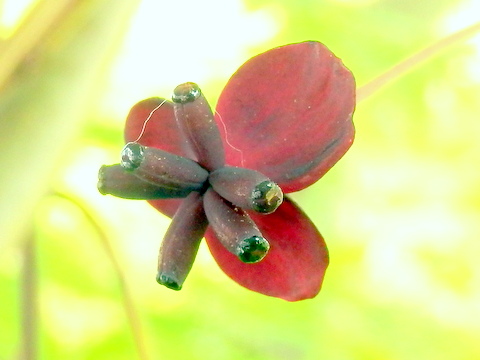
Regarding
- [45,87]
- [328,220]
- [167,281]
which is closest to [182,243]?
[167,281]

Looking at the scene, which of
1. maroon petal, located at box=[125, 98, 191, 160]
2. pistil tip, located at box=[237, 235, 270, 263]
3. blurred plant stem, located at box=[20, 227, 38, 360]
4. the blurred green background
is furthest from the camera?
the blurred green background

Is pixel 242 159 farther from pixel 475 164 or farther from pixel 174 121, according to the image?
pixel 475 164

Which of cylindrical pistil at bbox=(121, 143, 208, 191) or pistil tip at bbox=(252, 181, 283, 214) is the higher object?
cylindrical pistil at bbox=(121, 143, 208, 191)

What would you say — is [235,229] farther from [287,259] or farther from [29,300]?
[29,300]

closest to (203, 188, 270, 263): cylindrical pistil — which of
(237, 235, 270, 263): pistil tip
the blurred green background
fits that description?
(237, 235, 270, 263): pistil tip

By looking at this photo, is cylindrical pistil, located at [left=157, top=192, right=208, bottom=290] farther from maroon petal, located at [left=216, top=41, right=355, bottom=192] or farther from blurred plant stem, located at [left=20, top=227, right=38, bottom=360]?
blurred plant stem, located at [left=20, top=227, right=38, bottom=360]

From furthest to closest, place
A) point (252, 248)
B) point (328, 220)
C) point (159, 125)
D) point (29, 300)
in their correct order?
point (328, 220)
point (29, 300)
point (159, 125)
point (252, 248)

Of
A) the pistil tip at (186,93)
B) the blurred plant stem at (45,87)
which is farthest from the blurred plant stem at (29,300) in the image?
the pistil tip at (186,93)

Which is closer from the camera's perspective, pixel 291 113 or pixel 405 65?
pixel 291 113

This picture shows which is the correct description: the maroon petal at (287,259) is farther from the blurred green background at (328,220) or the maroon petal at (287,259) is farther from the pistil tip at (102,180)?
the blurred green background at (328,220)
